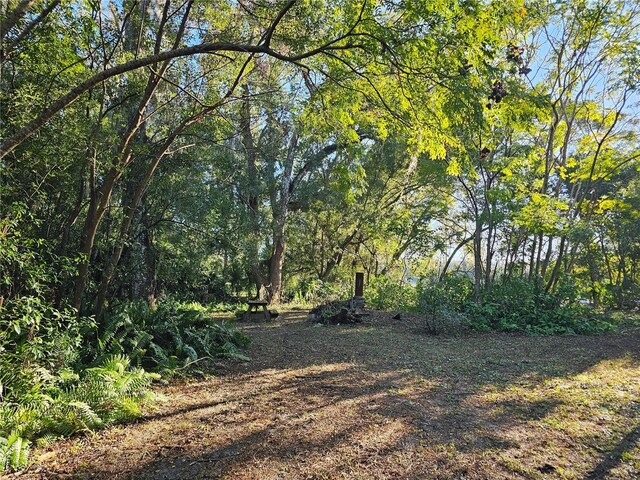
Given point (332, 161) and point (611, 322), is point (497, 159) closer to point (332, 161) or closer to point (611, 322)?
point (611, 322)

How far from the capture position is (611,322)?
8.87 meters

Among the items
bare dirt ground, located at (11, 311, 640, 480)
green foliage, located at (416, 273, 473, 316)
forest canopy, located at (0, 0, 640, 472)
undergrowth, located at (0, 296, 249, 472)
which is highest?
forest canopy, located at (0, 0, 640, 472)

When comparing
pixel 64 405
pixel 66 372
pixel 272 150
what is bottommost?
pixel 64 405

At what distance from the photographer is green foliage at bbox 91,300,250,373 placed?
15.5 feet

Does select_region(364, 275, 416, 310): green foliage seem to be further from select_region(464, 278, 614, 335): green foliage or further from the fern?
the fern

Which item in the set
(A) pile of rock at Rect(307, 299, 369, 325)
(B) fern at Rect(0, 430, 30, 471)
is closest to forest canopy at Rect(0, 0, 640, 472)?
(B) fern at Rect(0, 430, 30, 471)

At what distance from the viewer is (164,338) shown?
5543 millimetres

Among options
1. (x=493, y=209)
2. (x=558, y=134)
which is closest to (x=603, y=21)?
(x=558, y=134)

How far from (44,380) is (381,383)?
3.41 metres

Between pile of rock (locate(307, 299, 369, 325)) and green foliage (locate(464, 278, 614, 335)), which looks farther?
pile of rock (locate(307, 299, 369, 325))

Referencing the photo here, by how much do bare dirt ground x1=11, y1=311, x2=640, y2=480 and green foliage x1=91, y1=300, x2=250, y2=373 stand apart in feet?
1.58

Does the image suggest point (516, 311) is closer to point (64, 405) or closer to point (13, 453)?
point (64, 405)

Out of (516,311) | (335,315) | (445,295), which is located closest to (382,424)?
(445,295)

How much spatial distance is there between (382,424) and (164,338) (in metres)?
3.57
